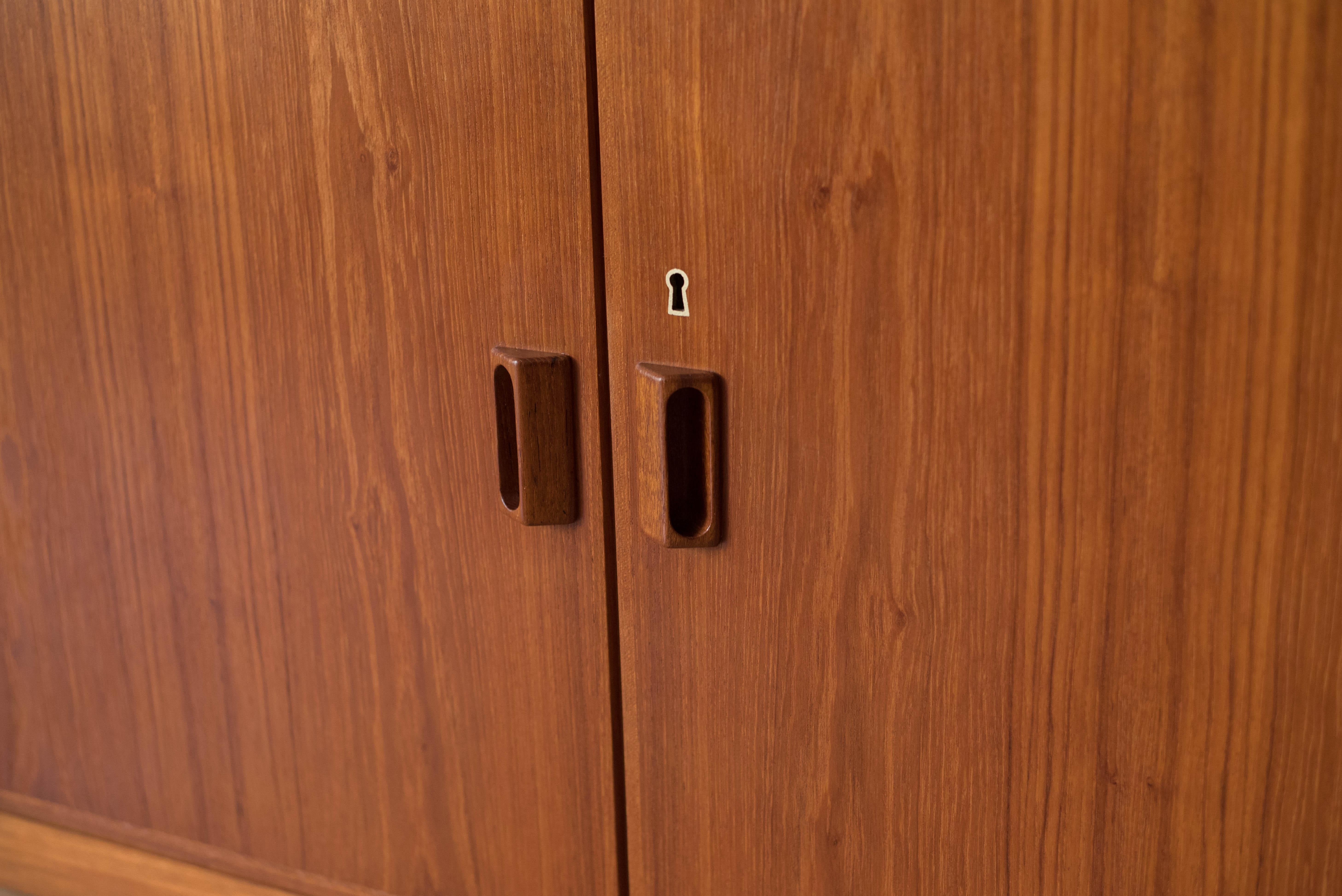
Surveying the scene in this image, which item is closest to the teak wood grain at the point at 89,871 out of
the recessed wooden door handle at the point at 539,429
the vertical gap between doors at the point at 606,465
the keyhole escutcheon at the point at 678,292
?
the vertical gap between doors at the point at 606,465

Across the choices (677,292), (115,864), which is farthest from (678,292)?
(115,864)

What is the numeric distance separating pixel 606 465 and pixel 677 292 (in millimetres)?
124

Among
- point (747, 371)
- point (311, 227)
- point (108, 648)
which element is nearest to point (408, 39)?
point (311, 227)

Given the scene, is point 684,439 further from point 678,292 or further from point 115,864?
point 115,864

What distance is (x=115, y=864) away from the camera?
100 cm

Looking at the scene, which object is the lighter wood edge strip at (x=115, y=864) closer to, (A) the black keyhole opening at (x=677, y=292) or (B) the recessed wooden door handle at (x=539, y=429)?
(B) the recessed wooden door handle at (x=539, y=429)

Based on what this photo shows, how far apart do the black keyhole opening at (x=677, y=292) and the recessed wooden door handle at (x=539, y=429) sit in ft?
0.28

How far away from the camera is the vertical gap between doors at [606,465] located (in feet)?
2.11

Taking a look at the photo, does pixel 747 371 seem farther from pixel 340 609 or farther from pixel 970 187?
pixel 340 609

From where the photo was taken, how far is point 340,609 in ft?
2.71

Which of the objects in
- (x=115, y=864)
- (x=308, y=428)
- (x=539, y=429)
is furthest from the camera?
(x=115, y=864)

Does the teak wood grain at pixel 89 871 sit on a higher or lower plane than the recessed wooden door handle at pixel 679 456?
lower

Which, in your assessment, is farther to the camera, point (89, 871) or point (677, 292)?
point (89, 871)

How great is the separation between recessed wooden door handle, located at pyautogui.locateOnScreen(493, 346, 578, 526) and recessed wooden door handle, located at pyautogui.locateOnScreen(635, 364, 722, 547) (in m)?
0.06
